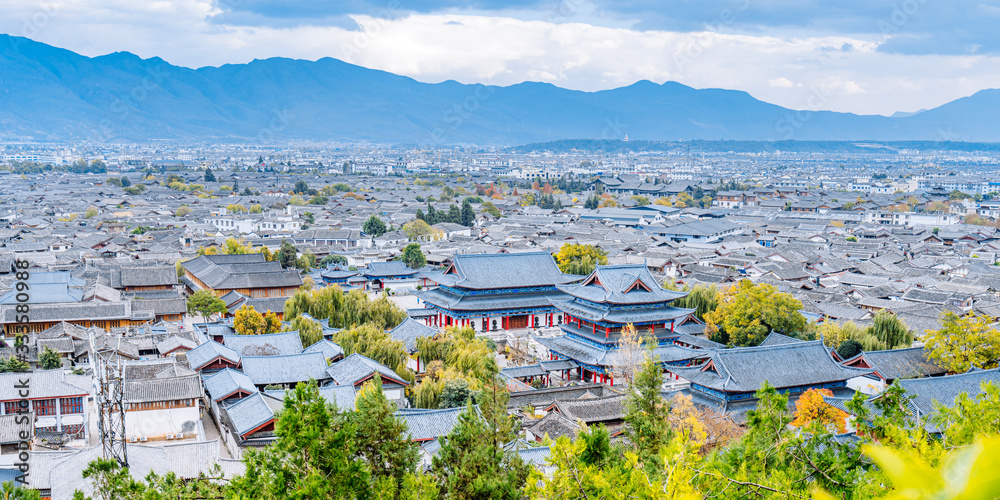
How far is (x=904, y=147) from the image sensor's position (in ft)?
654

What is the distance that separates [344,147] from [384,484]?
195 meters

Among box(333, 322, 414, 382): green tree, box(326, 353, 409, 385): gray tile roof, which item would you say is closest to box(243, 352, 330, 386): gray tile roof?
box(326, 353, 409, 385): gray tile roof

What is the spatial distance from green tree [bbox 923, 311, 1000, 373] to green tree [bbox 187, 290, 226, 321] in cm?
2262

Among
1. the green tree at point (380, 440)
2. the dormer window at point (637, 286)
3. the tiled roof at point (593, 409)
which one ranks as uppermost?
the green tree at point (380, 440)

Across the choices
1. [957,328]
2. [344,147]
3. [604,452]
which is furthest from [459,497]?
[344,147]

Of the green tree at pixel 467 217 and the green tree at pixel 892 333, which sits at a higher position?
the green tree at pixel 467 217

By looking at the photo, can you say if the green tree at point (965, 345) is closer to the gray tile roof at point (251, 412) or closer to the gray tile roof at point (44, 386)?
the gray tile roof at point (251, 412)

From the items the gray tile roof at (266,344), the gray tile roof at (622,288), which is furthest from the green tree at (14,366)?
the gray tile roof at (622,288)

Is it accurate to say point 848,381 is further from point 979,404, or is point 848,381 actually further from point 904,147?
point 904,147

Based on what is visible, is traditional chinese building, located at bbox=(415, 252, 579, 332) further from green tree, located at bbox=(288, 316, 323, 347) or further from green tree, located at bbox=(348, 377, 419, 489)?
green tree, located at bbox=(348, 377, 419, 489)

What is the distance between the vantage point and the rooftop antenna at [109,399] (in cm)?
1230

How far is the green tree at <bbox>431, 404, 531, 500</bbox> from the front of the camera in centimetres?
866

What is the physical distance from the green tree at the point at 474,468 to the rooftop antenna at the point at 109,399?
539cm

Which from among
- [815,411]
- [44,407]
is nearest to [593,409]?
[815,411]
